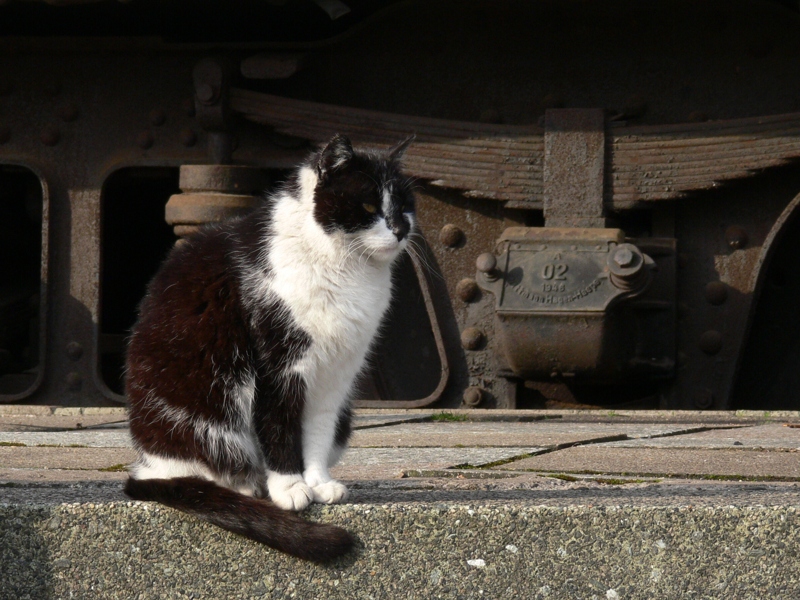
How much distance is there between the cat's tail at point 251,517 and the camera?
6.24 feet

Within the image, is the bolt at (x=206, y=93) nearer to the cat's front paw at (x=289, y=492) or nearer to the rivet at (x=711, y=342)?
the rivet at (x=711, y=342)

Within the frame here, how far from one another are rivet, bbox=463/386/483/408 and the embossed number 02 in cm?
71

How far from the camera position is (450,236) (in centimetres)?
467

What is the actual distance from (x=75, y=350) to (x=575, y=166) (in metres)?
2.36

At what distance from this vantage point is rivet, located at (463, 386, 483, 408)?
4.60 m

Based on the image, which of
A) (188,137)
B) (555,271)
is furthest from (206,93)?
(555,271)

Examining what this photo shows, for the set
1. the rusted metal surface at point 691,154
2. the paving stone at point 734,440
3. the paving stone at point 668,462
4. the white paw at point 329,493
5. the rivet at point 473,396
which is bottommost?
the rivet at point 473,396

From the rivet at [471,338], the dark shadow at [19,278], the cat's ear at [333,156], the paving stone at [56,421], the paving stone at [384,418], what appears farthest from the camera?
the dark shadow at [19,278]

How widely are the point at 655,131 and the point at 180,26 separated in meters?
2.17

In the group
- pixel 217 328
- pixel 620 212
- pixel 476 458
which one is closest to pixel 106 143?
pixel 620 212

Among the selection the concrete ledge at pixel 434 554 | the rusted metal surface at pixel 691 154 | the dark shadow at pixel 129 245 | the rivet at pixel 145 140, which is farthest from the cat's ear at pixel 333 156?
the dark shadow at pixel 129 245

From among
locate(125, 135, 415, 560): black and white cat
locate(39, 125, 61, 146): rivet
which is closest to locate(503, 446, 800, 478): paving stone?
locate(125, 135, 415, 560): black and white cat

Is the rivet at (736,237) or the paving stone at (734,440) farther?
the rivet at (736,237)

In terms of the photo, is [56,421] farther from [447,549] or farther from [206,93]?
[447,549]
